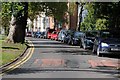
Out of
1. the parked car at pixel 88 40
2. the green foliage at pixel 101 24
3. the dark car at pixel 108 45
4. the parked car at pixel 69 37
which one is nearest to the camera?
the dark car at pixel 108 45

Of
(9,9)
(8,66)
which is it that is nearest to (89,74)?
(8,66)

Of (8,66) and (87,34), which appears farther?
(87,34)

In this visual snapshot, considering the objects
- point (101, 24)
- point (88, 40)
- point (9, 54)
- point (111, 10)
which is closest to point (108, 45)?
point (9, 54)

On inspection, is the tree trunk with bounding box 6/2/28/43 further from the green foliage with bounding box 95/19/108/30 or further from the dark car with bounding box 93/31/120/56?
the green foliage with bounding box 95/19/108/30

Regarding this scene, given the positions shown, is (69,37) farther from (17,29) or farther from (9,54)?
(9,54)

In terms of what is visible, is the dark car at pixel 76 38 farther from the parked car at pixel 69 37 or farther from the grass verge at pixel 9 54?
the grass verge at pixel 9 54

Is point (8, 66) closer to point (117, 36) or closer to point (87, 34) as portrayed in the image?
point (117, 36)

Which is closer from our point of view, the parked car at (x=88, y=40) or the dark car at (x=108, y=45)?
the dark car at (x=108, y=45)

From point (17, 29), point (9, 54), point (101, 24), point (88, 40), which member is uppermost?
point (101, 24)

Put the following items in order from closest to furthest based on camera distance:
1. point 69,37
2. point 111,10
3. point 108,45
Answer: point 108,45, point 111,10, point 69,37

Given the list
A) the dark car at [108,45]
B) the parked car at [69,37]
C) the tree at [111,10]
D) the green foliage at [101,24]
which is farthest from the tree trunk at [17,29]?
the green foliage at [101,24]

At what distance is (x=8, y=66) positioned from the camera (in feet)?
57.6

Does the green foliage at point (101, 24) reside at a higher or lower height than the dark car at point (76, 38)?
higher

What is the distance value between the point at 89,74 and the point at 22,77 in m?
2.54
